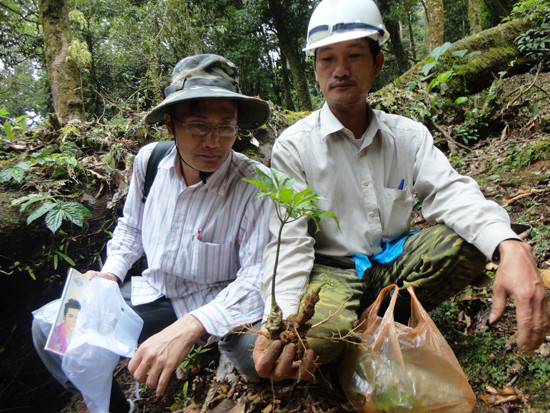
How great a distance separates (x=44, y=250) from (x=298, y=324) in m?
2.24

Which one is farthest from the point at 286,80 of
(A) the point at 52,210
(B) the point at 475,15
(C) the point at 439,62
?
(A) the point at 52,210

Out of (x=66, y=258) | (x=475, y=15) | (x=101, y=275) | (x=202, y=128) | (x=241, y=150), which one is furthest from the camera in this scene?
(x=475, y=15)

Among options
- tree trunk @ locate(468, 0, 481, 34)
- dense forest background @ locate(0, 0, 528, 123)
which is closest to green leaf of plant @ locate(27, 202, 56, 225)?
dense forest background @ locate(0, 0, 528, 123)

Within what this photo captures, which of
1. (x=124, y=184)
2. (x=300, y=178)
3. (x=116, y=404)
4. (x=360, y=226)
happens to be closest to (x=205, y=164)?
(x=300, y=178)

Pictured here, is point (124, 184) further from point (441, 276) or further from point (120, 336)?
point (441, 276)

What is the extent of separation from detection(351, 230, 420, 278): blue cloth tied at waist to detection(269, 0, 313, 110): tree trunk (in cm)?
1043

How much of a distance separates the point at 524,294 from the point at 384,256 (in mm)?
786

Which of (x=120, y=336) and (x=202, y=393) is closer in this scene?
(x=120, y=336)

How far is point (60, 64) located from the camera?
481 centimetres

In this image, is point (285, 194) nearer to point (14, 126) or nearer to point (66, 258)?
point (66, 258)

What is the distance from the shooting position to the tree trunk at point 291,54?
12.0 m

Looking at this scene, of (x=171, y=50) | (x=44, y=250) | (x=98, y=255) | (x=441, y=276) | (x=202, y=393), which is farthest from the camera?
(x=171, y=50)

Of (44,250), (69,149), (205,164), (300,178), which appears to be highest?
(69,149)

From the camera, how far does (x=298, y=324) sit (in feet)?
4.65
